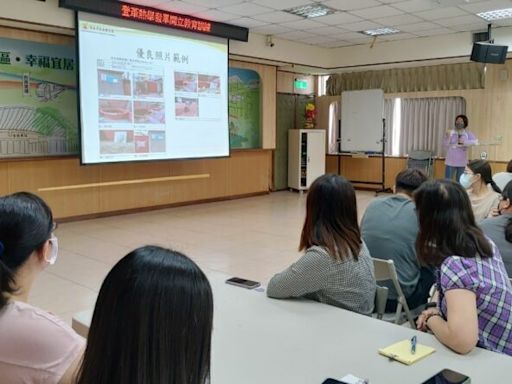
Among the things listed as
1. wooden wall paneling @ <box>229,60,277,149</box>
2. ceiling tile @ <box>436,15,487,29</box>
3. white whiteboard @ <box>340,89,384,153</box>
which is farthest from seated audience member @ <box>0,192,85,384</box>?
white whiteboard @ <box>340,89,384,153</box>

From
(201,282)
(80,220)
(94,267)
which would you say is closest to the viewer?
(201,282)

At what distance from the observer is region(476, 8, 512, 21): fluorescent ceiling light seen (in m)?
7.17

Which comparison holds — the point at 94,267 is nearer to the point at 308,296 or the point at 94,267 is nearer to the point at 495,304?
the point at 308,296

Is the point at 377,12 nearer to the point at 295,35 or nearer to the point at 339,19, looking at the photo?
the point at 339,19

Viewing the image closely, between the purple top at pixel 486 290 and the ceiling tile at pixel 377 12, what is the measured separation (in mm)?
6011

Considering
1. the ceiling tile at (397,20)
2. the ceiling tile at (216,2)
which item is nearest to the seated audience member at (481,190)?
the ceiling tile at (216,2)

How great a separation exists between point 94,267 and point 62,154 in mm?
2702

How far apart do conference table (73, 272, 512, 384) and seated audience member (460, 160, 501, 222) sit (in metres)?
2.52

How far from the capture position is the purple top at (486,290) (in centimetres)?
168

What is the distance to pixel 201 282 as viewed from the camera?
2.80ft

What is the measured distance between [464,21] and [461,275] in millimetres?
7264

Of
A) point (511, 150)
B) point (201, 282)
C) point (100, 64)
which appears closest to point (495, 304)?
point (201, 282)

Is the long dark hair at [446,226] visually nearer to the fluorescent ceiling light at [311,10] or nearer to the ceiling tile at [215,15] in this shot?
the fluorescent ceiling light at [311,10]

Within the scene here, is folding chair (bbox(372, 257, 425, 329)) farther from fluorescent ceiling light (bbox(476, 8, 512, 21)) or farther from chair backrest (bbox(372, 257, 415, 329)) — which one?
fluorescent ceiling light (bbox(476, 8, 512, 21))
